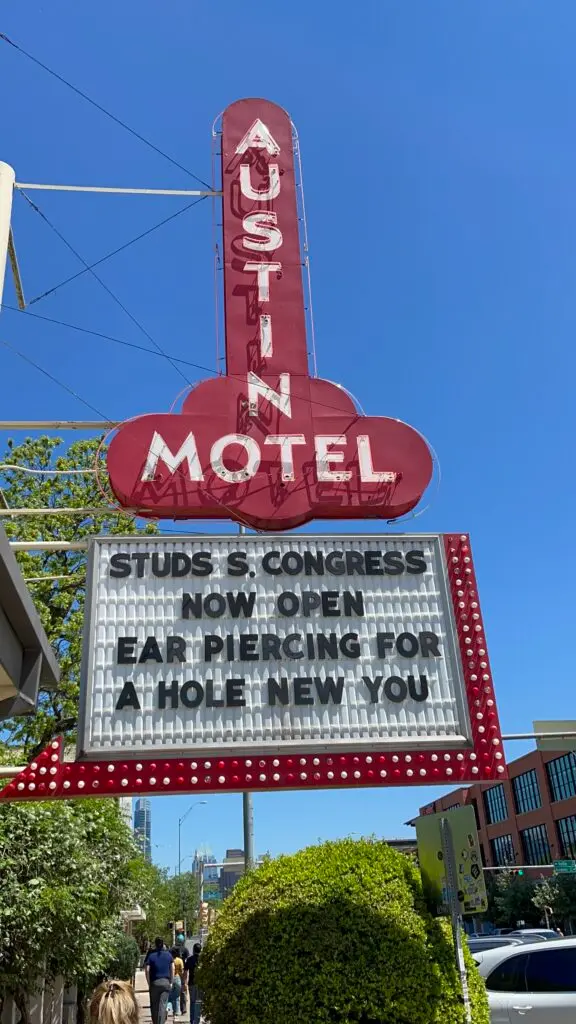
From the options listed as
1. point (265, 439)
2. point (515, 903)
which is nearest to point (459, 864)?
point (265, 439)

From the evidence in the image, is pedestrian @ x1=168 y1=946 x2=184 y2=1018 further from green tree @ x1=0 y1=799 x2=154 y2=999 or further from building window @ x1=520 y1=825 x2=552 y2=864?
building window @ x1=520 y1=825 x2=552 y2=864

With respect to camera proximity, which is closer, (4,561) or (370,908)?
(4,561)

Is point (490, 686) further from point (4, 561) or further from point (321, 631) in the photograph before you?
point (4, 561)

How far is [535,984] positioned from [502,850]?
65.0 m

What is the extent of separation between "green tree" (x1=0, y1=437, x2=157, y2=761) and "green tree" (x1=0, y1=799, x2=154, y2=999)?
4407 millimetres

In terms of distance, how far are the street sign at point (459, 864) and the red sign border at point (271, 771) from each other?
4.01ft

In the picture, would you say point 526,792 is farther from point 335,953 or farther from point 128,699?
point 128,699

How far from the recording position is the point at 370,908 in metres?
8.24

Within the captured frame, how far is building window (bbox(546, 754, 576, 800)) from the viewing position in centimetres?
5819

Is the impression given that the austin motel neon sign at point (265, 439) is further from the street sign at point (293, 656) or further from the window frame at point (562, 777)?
the window frame at point (562, 777)

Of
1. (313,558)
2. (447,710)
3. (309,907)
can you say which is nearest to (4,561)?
(313,558)

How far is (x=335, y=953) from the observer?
7836mm

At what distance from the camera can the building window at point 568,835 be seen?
56.9 metres

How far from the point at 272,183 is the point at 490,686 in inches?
288
